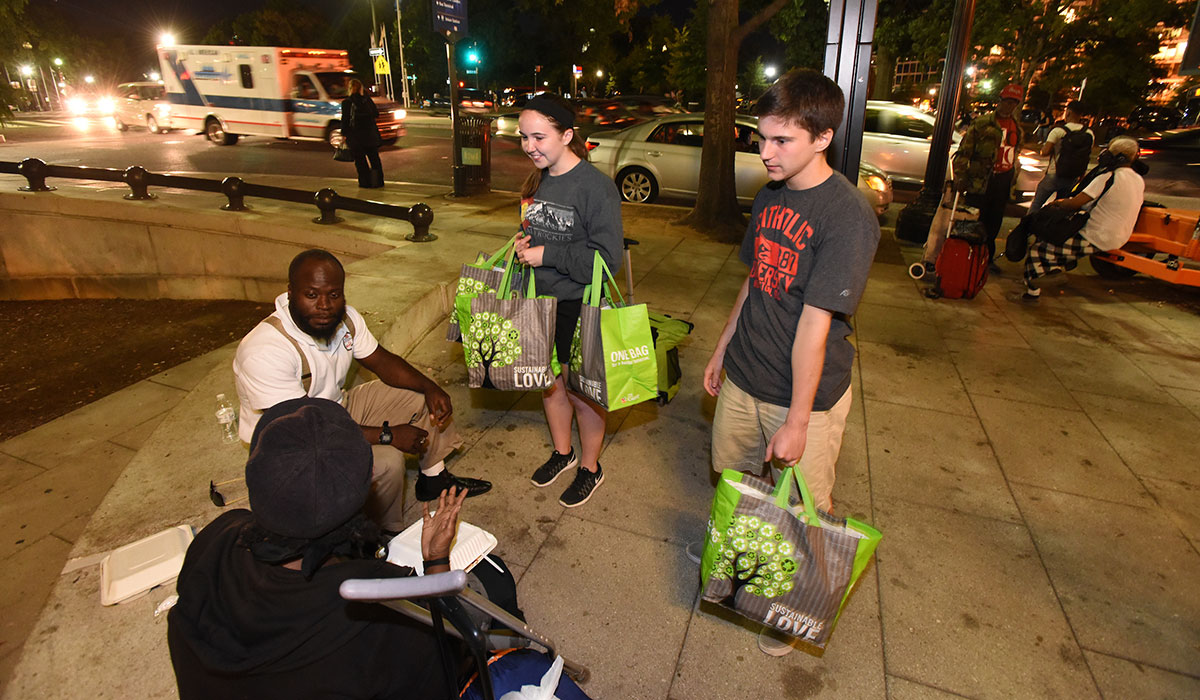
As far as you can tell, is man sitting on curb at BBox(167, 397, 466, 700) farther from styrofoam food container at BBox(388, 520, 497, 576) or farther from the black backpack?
the black backpack

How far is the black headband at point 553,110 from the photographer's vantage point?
8.93 ft

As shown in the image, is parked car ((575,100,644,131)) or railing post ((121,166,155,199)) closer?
railing post ((121,166,155,199))

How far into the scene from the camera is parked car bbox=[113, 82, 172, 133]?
67.1 ft

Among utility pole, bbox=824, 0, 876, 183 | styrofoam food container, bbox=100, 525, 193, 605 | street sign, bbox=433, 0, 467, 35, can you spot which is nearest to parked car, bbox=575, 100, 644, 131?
street sign, bbox=433, 0, 467, 35

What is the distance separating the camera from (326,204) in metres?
7.98

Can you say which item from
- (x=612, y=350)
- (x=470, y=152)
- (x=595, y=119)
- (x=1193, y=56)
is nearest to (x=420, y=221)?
(x=470, y=152)

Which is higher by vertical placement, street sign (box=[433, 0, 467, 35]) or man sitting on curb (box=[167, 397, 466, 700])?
street sign (box=[433, 0, 467, 35])

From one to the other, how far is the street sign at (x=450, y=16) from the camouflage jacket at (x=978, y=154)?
300 inches

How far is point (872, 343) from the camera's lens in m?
5.42

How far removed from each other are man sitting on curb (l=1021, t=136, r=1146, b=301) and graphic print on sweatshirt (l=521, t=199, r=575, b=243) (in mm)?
5823

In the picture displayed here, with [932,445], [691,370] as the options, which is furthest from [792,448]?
[691,370]

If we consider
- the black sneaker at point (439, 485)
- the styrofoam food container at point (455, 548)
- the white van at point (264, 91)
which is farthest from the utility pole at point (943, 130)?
the white van at point (264, 91)

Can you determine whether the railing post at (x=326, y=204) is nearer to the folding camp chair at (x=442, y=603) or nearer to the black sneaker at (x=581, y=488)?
the black sneaker at (x=581, y=488)

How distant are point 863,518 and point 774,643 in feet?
3.54
